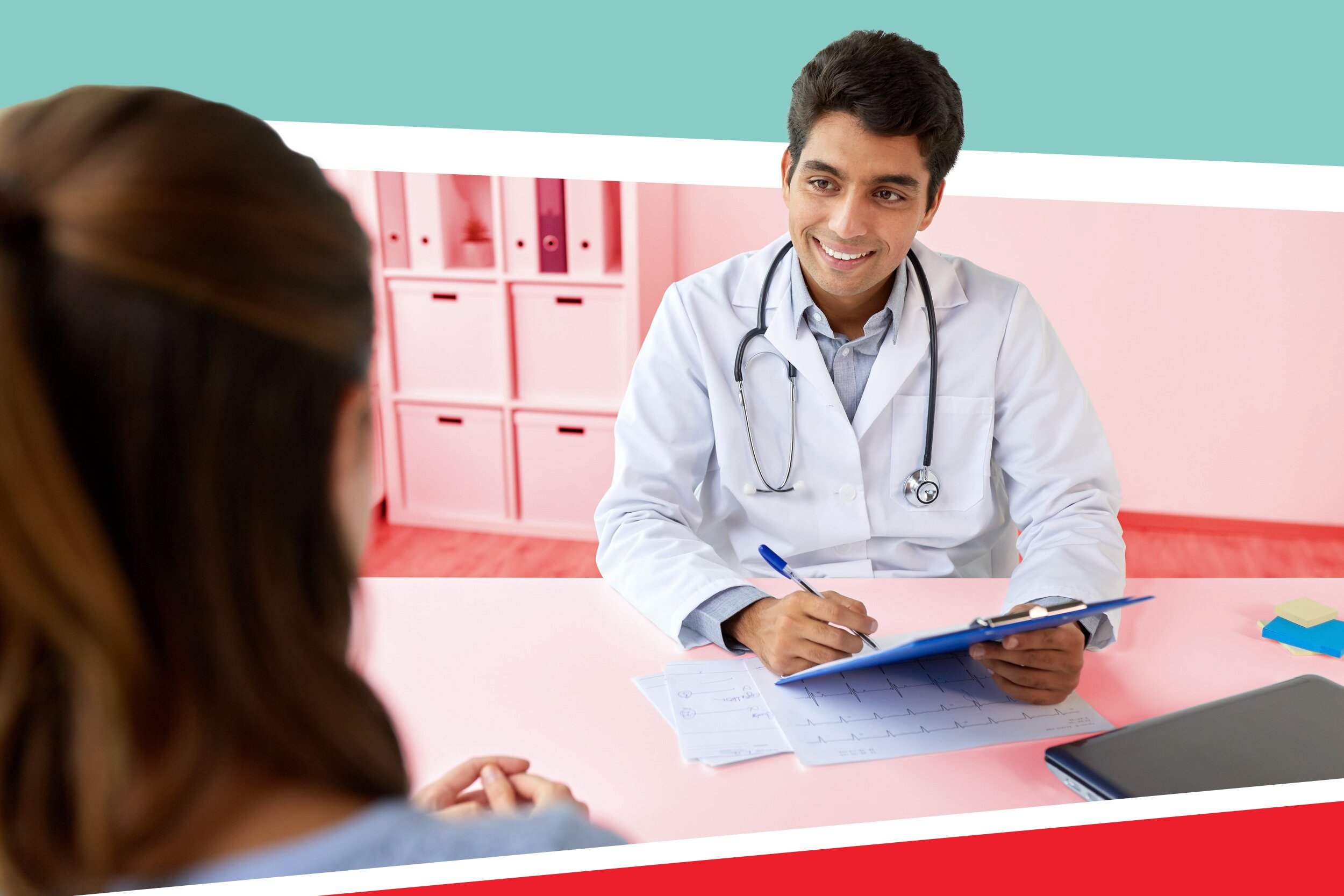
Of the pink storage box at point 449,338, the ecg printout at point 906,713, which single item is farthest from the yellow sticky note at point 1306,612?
the pink storage box at point 449,338

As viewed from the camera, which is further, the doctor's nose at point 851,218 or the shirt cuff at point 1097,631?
the doctor's nose at point 851,218

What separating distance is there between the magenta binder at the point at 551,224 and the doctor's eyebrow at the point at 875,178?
170 centimetres

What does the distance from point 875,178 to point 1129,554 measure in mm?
2277

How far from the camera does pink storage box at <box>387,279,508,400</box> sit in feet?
10.4

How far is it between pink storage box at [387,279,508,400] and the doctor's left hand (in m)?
2.38

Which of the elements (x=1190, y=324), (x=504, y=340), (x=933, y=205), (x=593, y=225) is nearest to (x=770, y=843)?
(x=933, y=205)

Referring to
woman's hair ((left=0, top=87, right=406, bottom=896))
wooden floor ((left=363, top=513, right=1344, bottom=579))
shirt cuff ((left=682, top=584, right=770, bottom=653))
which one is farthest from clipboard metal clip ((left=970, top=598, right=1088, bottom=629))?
wooden floor ((left=363, top=513, right=1344, bottom=579))

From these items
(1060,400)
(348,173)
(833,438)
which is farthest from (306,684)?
(348,173)

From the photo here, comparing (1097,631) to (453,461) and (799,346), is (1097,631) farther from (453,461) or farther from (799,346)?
(453,461)

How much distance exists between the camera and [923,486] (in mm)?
1431

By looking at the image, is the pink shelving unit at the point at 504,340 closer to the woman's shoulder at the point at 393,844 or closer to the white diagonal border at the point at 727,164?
the white diagonal border at the point at 727,164

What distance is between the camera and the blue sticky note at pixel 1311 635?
1.12 meters

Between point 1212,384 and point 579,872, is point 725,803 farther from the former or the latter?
point 1212,384

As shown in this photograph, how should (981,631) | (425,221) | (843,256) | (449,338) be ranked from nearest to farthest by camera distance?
1. (981,631)
2. (843,256)
3. (425,221)
4. (449,338)
